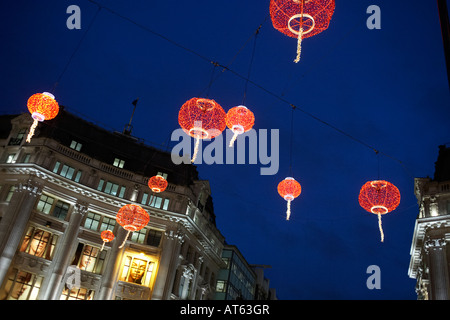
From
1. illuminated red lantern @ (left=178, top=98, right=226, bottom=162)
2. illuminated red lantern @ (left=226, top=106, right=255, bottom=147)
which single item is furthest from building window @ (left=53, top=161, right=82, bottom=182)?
illuminated red lantern @ (left=226, top=106, right=255, bottom=147)

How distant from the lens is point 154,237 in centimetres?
4534

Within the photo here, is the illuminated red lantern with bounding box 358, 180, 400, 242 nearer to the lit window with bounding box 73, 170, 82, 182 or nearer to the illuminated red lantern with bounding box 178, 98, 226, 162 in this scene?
the illuminated red lantern with bounding box 178, 98, 226, 162

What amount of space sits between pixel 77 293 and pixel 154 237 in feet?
31.2

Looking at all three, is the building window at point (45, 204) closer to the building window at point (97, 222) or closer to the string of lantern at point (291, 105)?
the building window at point (97, 222)

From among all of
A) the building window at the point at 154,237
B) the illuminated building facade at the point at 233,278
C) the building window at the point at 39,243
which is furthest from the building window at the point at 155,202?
the illuminated building facade at the point at 233,278

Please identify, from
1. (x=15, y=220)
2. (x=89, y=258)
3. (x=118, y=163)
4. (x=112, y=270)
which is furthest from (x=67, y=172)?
(x=112, y=270)

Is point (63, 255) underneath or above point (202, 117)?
underneath

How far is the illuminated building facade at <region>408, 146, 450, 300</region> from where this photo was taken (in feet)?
120

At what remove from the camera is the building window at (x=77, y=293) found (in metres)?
38.8

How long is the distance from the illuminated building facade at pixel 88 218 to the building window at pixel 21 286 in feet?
0.28

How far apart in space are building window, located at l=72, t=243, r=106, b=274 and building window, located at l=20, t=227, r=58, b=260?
2511mm

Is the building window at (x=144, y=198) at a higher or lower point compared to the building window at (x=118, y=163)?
lower

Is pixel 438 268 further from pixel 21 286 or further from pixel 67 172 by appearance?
pixel 21 286
